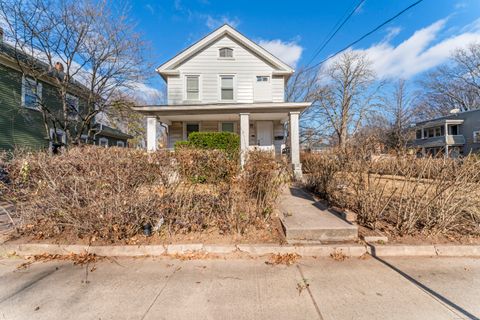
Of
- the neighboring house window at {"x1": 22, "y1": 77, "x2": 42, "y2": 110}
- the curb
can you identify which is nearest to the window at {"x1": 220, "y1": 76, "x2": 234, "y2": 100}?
the neighboring house window at {"x1": 22, "y1": 77, "x2": 42, "y2": 110}

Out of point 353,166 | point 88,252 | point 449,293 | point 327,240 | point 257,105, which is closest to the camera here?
point 449,293

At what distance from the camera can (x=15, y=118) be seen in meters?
10.7

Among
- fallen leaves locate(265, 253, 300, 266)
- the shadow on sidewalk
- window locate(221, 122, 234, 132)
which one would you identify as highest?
window locate(221, 122, 234, 132)

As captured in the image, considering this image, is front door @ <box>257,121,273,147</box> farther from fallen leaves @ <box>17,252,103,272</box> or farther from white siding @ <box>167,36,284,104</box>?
fallen leaves @ <box>17,252,103,272</box>

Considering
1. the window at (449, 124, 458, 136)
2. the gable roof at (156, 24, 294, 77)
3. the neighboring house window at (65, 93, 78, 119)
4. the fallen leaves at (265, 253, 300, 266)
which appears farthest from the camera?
the window at (449, 124, 458, 136)

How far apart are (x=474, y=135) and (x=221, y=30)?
33.2 metres

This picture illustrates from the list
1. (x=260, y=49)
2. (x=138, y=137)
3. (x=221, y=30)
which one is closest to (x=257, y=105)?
(x=260, y=49)

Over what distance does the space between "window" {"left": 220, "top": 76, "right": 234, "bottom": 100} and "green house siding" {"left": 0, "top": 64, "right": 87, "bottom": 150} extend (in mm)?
9702

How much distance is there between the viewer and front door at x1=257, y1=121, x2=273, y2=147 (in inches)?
533

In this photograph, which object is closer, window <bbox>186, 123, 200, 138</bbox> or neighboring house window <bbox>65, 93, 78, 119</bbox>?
neighboring house window <bbox>65, 93, 78, 119</bbox>

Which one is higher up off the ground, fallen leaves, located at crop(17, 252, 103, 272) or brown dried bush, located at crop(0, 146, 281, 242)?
brown dried bush, located at crop(0, 146, 281, 242)

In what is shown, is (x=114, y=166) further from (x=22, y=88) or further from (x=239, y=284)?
(x=22, y=88)

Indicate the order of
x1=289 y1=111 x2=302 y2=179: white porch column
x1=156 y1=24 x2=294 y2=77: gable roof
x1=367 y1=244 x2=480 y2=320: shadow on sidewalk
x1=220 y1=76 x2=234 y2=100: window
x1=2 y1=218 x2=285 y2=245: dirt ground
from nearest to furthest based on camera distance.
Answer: x1=367 y1=244 x2=480 y2=320: shadow on sidewalk < x1=2 y1=218 x2=285 y2=245: dirt ground < x1=289 y1=111 x2=302 y2=179: white porch column < x1=156 y1=24 x2=294 y2=77: gable roof < x1=220 y1=76 x2=234 y2=100: window

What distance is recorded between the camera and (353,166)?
175 inches
